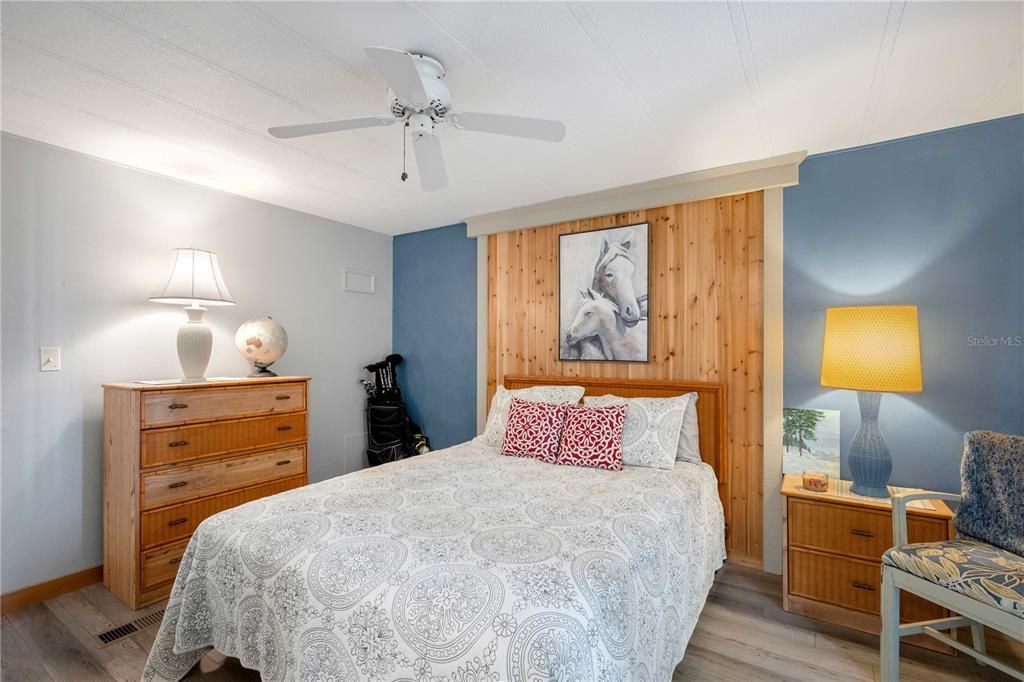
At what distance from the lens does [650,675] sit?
1511 millimetres

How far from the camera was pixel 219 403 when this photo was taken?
2771 millimetres

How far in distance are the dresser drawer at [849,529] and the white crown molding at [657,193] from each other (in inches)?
71.7

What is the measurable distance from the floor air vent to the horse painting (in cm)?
284

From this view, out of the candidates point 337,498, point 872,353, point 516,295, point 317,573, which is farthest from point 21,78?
point 872,353

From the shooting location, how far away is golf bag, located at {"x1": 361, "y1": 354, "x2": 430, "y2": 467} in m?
4.18

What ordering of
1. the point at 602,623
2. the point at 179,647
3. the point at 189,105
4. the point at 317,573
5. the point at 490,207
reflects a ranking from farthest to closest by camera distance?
the point at 490,207 < the point at 189,105 < the point at 179,647 < the point at 317,573 < the point at 602,623

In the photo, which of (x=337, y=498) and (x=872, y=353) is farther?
(x=872, y=353)

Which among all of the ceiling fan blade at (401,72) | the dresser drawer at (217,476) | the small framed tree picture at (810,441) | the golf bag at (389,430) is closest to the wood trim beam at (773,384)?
the small framed tree picture at (810,441)

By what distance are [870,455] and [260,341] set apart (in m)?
3.70

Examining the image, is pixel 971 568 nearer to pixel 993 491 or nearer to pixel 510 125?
pixel 993 491

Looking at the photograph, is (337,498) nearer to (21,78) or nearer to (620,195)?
(21,78)

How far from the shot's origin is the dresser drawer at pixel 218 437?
2.50m

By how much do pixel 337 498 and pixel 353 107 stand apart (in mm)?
1782

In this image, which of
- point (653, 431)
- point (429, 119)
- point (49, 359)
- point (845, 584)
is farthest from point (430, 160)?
point (845, 584)
